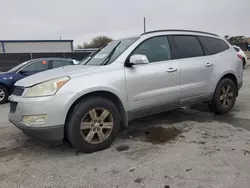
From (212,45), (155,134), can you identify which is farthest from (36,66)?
(212,45)

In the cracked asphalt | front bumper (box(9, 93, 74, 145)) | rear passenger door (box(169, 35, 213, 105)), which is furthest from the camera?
rear passenger door (box(169, 35, 213, 105))

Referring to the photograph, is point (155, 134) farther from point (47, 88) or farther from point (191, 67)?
point (47, 88)

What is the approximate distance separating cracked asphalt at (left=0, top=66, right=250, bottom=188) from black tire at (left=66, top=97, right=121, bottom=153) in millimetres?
117

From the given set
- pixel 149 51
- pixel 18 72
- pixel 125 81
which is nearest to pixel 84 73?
pixel 125 81

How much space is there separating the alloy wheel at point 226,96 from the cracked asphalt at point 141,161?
0.71 metres

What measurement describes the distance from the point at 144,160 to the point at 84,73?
1485mm

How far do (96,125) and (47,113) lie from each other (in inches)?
28.6

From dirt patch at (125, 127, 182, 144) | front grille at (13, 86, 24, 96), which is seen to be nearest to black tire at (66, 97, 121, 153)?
dirt patch at (125, 127, 182, 144)

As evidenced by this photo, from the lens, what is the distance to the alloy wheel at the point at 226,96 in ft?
16.6

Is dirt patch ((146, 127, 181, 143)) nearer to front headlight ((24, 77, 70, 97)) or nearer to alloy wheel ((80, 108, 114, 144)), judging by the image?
alloy wheel ((80, 108, 114, 144))

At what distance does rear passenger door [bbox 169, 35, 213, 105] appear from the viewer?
431cm

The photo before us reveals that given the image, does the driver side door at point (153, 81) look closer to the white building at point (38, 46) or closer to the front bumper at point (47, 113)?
the front bumper at point (47, 113)

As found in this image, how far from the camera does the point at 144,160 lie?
3.12 meters

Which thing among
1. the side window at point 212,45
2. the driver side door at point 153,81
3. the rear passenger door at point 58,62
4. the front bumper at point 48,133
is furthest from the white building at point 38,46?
the front bumper at point 48,133
